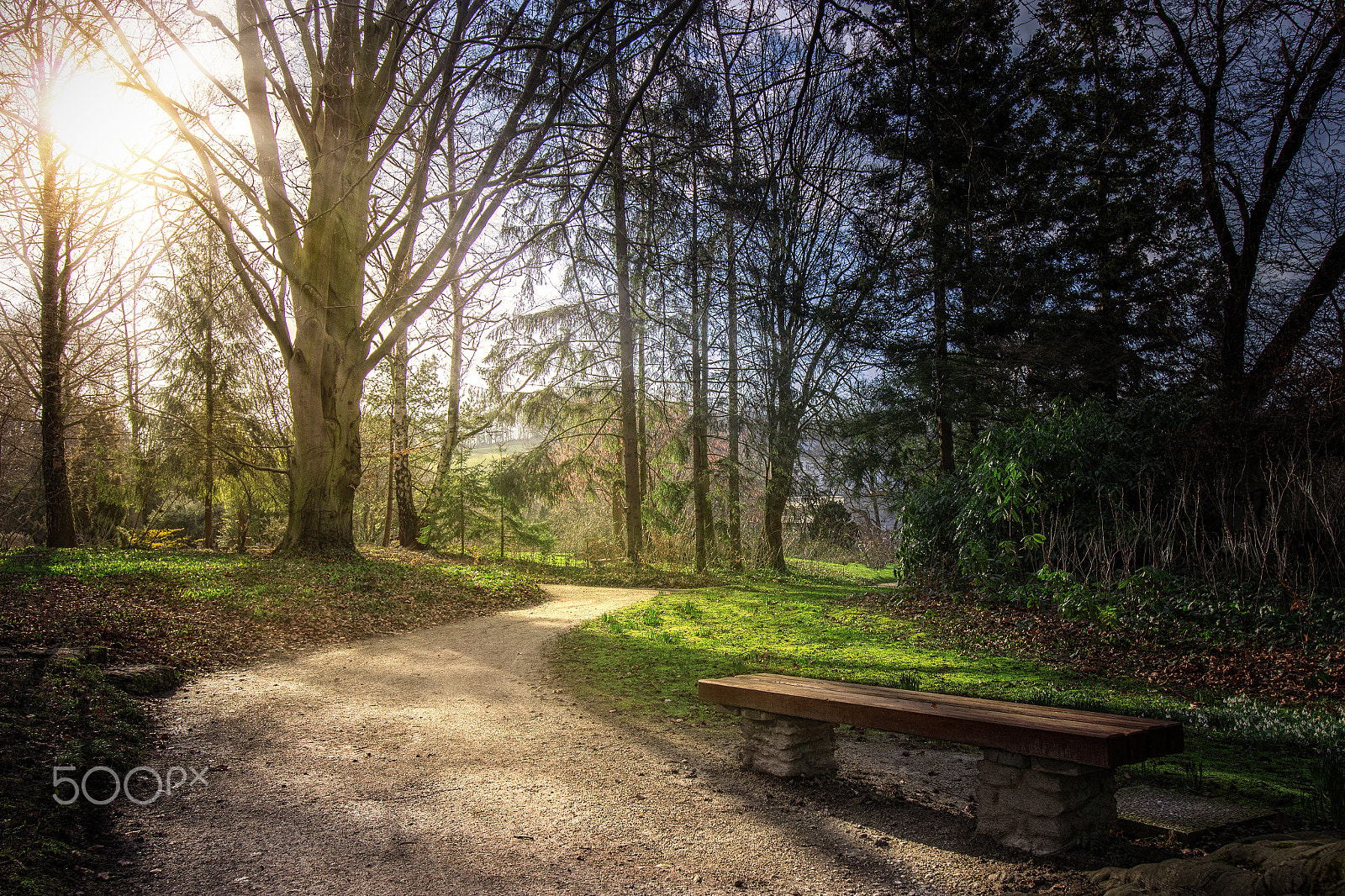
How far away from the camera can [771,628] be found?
359 inches

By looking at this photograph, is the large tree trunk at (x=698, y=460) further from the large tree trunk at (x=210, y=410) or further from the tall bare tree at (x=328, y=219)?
the large tree trunk at (x=210, y=410)

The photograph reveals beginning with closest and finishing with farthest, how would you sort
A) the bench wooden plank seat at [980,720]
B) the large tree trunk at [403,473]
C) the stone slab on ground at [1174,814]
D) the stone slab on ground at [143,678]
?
the bench wooden plank seat at [980,720]
the stone slab on ground at [1174,814]
the stone slab on ground at [143,678]
the large tree trunk at [403,473]

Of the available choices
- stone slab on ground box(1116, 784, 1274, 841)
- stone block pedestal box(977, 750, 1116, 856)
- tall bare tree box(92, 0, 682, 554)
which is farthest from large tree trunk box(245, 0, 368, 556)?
stone slab on ground box(1116, 784, 1274, 841)

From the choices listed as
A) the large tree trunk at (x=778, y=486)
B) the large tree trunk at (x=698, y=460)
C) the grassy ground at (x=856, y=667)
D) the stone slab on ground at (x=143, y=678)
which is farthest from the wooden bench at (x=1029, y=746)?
the large tree trunk at (x=778, y=486)

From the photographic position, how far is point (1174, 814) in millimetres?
3168

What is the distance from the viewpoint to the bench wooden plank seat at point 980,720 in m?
2.53

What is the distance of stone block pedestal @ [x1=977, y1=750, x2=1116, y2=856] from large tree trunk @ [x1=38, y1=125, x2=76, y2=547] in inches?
566

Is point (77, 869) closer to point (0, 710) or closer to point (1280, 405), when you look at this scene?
point (0, 710)

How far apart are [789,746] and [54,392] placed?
15.7 metres

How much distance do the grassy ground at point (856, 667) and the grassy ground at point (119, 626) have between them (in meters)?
2.85

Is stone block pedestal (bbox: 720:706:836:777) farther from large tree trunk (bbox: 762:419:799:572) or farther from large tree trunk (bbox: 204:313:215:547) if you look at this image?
large tree trunk (bbox: 204:313:215:547)

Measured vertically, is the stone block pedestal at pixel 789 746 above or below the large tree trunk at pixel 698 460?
Result: below

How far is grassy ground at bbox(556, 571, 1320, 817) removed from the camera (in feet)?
12.3

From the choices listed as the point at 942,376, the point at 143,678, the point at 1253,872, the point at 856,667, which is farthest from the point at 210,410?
the point at 1253,872
